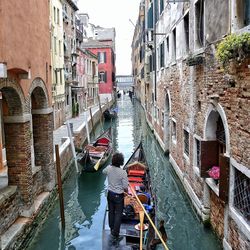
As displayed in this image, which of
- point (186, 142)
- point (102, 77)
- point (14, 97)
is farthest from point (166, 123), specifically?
point (102, 77)

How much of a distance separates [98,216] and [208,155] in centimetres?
303

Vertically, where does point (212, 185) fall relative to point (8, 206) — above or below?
above

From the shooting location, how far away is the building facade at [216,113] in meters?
4.78

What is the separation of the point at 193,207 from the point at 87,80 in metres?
24.2

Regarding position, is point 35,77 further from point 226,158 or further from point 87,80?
point 87,80

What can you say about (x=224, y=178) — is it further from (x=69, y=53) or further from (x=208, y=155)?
(x=69, y=53)

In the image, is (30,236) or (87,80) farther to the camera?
(87,80)

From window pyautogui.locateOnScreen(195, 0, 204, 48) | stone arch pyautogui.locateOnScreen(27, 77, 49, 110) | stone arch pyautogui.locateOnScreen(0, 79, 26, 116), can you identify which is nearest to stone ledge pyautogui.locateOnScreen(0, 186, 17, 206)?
stone arch pyautogui.locateOnScreen(0, 79, 26, 116)

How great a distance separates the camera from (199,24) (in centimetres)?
760

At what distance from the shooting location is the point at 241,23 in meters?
4.97

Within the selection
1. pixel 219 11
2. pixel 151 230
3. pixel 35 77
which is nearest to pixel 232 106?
pixel 219 11

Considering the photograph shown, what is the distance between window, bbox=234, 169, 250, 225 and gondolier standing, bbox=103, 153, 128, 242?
61.7 inches

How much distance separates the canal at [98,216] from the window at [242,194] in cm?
116

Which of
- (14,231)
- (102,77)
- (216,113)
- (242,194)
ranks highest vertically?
(102,77)
